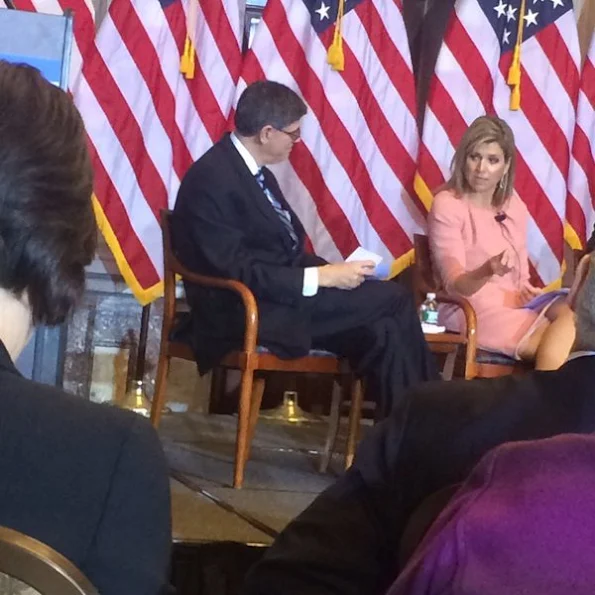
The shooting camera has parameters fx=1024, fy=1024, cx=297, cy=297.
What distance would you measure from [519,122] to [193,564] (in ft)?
8.56

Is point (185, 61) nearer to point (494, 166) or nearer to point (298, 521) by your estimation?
point (494, 166)

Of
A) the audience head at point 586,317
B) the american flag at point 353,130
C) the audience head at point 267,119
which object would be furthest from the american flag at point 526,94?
the audience head at point 586,317

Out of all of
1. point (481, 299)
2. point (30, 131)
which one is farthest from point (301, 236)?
point (30, 131)

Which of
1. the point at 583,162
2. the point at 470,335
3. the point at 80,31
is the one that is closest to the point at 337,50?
the point at 80,31

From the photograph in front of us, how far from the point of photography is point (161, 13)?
13.1 feet

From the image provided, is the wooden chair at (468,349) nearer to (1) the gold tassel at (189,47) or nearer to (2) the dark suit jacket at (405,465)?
(1) the gold tassel at (189,47)


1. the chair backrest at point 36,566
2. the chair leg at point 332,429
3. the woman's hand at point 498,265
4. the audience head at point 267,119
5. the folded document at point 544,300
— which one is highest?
the audience head at point 267,119

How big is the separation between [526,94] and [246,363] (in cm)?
199

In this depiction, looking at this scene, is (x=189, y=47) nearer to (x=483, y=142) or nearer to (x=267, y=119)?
(x=267, y=119)

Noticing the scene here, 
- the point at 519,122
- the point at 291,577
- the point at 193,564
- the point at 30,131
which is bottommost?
the point at 193,564

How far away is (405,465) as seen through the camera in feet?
3.59

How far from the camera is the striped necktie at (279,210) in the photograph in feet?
10.6

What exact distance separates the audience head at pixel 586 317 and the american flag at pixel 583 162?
126 inches

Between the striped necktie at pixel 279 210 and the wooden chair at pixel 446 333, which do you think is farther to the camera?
the striped necktie at pixel 279 210
